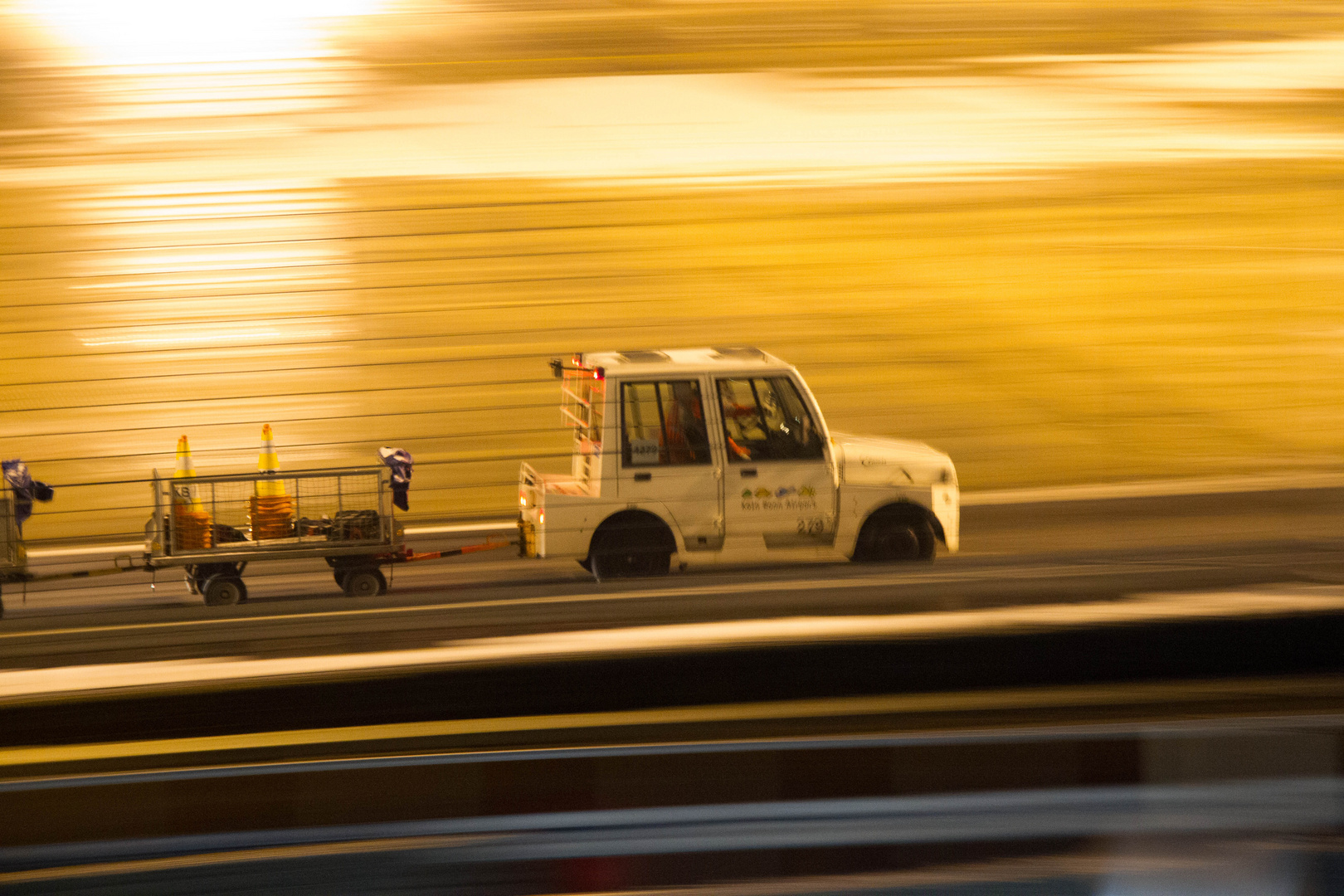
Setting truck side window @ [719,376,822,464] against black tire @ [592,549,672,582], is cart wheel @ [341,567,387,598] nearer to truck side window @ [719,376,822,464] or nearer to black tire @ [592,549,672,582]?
black tire @ [592,549,672,582]

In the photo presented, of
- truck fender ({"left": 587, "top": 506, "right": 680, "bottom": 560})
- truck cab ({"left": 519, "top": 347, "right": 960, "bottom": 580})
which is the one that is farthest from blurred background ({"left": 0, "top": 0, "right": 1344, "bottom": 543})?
truck fender ({"left": 587, "top": 506, "right": 680, "bottom": 560})

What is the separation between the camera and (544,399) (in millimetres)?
5699

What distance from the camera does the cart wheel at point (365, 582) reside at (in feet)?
10.5

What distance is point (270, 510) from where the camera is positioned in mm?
3328

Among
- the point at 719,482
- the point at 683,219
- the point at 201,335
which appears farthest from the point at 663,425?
the point at 683,219

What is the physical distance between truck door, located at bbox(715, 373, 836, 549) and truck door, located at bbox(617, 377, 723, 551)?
50 mm

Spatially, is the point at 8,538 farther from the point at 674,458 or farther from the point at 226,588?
the point at 674,458

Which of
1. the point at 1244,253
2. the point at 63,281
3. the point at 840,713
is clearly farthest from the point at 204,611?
the point at 1244,253

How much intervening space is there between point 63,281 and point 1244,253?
6.11 meters

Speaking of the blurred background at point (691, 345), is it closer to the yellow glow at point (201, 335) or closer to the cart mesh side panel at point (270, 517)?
the yellow glow at point (201, 335)

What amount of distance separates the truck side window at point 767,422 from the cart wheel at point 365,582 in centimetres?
99

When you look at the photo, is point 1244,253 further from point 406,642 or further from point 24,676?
point 24,676

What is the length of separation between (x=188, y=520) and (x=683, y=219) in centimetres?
369

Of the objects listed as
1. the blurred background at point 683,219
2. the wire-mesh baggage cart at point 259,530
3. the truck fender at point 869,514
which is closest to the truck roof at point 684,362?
the truck fender at point 869,514
